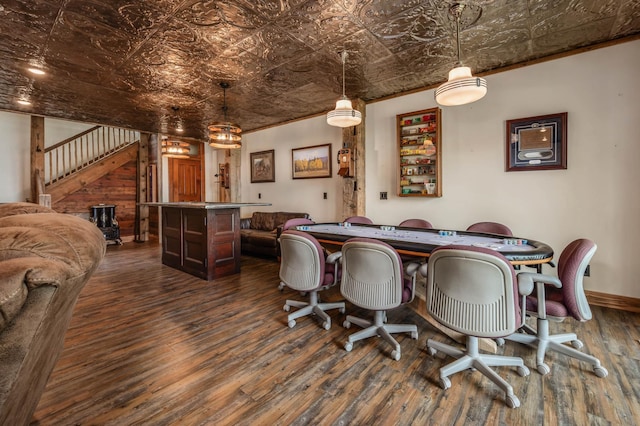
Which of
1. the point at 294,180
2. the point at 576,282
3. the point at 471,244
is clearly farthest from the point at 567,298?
the point at 294,180

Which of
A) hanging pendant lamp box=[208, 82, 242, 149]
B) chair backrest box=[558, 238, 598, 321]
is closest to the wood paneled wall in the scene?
hanging pendant lamp box=[208, 82, 242, 149]

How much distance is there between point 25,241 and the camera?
79cm

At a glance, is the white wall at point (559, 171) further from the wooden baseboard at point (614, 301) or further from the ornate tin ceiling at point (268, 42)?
the ornate tin ceiling at point (268, 42)

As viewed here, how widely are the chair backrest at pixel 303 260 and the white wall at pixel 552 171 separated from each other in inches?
97.4

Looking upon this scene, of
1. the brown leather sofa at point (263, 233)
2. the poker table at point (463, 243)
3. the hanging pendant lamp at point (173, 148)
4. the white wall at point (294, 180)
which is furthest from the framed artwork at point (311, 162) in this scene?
the poker table at point (463, 243)

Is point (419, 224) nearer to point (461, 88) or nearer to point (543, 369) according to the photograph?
point (461, 88)

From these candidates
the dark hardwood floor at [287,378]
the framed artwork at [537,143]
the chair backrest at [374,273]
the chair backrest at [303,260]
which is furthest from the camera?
the framed artwork at [537,143]

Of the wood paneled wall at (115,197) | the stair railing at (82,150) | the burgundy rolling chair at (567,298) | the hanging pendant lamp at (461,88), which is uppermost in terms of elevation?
the stair railing at (82,150)

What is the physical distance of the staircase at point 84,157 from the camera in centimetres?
638

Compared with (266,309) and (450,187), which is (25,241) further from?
(450,187)

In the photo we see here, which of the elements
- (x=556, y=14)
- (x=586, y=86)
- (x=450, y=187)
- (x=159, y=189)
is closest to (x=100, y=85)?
(x=159, y=189)

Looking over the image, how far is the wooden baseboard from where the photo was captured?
304 cm

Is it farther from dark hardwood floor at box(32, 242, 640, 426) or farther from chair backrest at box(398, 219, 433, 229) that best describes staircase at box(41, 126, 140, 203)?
chair backrest at box(398, 219, 433, 229)

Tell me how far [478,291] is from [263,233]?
4256mm
